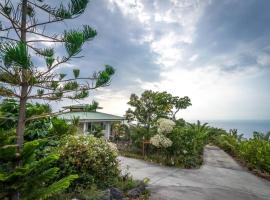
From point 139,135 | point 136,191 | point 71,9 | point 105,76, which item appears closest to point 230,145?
point 139,135

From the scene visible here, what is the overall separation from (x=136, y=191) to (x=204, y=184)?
417 centimetres

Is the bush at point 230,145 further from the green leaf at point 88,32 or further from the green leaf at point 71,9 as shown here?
the green leaf at point 71,9

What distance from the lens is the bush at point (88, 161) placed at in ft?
24.2

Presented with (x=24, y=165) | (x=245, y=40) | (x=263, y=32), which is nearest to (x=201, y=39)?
(x=245, y=40)

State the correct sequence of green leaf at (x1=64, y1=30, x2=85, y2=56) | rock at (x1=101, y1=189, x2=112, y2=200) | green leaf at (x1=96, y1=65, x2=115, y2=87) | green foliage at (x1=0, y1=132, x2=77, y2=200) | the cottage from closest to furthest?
green leaf at (x1=64, y1=30, x2=85, y2=56) → green foliage at (x1=0, y1=132, x2=77, y2=200) → green leaf at (x1=96, y1=65, x2=115, y2=87) → rock at (x1=101, y1=189, x2=112, y2=200) → the cottage

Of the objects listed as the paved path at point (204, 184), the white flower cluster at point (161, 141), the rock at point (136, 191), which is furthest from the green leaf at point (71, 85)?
the white flower cluster at point (161, 141)

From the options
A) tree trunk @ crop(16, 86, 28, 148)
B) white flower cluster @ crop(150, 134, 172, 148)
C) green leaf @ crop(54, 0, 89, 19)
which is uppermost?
green leaf @ crop(54, 0, 89, 19)

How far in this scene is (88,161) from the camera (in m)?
7.54

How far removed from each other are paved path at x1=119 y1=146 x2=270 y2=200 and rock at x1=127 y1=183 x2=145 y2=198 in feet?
1.37

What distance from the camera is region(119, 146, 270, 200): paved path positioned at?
8.61 meters

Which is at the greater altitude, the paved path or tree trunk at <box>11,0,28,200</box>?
tree trunk at <box>11,0,28,200</box>

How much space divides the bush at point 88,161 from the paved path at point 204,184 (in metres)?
1.68

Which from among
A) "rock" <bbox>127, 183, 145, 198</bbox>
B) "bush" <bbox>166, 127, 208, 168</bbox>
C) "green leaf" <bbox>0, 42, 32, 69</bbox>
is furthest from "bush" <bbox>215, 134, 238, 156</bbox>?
"green leaf" <bbox>0, 42, 32, 69</bbox>

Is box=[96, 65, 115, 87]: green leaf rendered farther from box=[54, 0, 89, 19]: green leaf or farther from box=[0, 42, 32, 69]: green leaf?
box=[0, 42, 32, 69]: green leaf
